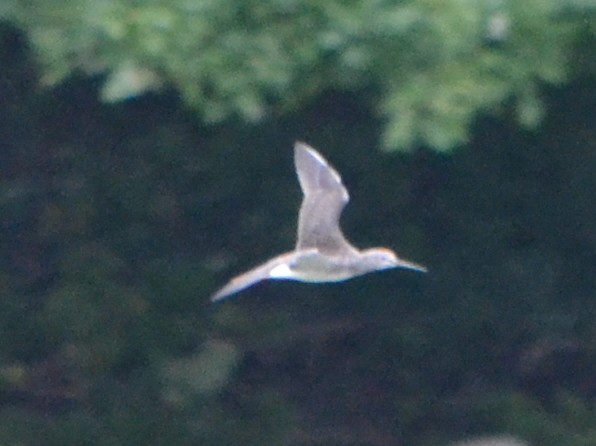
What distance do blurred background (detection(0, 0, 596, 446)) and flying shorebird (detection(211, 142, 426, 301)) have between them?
30cm

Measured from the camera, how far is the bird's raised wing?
22.7ft

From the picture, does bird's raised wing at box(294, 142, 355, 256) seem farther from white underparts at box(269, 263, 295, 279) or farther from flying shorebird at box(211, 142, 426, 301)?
white underparts at box(269, 263, 295, 279)

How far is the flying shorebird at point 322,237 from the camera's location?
6.70m

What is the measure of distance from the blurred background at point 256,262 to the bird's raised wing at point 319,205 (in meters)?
0.26

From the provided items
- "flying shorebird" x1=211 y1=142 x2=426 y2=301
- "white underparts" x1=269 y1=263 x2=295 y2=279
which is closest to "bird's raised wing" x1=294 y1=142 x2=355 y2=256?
"flying shorebird" x1=211 y1=142 x2=426 y2=301

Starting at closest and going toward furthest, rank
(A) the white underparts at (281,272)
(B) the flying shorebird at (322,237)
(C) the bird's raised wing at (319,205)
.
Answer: (A) the white underparts at (281,272) → (B) the flying shorebird at (322,237) → (C) the bird's raised wing at (319,205)

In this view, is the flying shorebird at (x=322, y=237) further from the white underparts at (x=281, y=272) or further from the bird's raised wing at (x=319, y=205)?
the white underparts at (x=281, y=272)

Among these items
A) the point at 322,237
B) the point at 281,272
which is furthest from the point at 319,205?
the point at 281,272

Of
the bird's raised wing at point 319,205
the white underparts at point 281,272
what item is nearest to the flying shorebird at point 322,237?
the bird's raised wing at point 319,205

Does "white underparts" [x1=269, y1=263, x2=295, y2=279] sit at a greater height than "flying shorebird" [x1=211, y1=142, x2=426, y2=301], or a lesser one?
lesser

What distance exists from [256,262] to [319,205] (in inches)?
47.7

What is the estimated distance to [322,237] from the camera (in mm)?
6926

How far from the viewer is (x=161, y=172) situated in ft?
26.0

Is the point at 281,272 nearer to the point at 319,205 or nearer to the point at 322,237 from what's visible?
the point at 322,237
